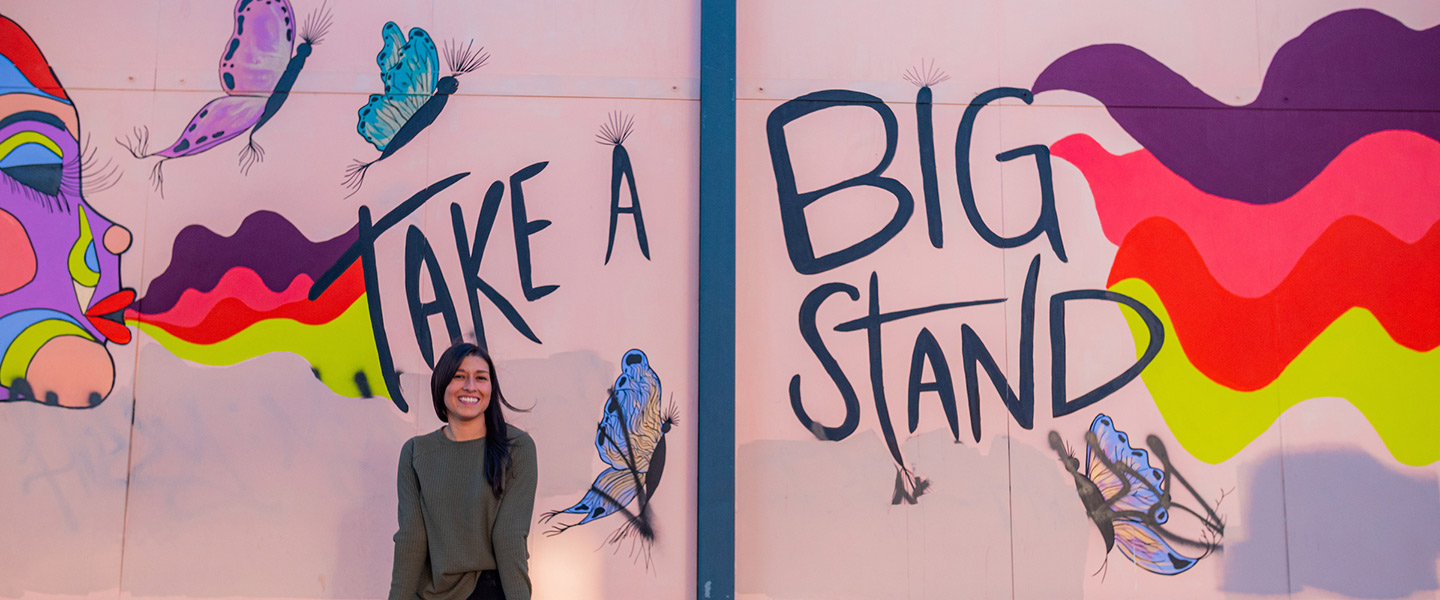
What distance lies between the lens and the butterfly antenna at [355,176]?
14.2 ft

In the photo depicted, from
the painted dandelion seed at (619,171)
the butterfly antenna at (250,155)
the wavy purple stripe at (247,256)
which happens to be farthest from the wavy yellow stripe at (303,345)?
the painted dandelion seed at (619,171)

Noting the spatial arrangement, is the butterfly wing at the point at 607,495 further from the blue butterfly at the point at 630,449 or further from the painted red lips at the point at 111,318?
the painted red lips at the point at 111,318

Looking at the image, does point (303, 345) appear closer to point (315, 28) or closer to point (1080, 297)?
point (315, 28)

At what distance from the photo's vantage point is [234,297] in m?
4.27

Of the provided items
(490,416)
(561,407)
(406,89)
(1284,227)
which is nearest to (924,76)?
(1284,227)

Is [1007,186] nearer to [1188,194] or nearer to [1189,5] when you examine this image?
[1188,194]

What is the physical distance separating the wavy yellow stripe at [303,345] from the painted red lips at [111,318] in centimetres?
9

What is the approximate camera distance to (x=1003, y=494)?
168 inches

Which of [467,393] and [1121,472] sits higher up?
[467,393]

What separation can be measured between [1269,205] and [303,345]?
462 centimetres

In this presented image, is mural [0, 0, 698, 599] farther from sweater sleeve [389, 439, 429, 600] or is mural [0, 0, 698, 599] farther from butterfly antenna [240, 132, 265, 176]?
sweater sleeve [389, 439, 429, 600]

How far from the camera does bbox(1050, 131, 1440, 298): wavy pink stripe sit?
172 inches

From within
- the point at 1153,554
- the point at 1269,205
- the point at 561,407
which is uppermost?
the point at 1269,205

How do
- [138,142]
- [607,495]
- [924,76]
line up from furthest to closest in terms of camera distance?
[924,76] < [138,142] < [607,495]
